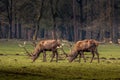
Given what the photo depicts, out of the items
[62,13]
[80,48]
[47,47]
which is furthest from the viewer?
[62,13]

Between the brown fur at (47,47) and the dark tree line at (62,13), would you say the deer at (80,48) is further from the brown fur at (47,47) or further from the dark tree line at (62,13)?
the dark tree line at (62,13)

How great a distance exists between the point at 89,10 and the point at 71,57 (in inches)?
2479

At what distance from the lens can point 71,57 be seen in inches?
1459

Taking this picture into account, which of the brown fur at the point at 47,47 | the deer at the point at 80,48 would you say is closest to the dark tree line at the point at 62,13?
the brown fur at the point at 47,47

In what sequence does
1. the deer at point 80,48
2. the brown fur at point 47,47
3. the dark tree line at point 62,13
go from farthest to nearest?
the dark tree line at point 62,13 < the brown fur at point 47,47 < the deer at point 80,48

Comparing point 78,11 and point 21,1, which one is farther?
point 78,11

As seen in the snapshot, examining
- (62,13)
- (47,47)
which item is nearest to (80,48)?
(47,47)

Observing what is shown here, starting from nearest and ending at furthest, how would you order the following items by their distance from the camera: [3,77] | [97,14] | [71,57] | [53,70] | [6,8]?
[3,77], [53,70], [71,57], [6,8], [97,14]

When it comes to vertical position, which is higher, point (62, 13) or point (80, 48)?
point (62, 13)

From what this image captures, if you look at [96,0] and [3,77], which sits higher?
[96,0]

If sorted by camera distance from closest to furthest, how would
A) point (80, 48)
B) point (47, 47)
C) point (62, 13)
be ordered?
point (80, 48) → point (47, 47) → point (62, 13)

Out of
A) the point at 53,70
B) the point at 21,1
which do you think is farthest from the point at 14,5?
the point at 53,70

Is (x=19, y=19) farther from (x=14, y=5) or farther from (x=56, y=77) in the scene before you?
(x=56, y=77)

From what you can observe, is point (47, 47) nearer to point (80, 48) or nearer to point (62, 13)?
point (80, 48)
